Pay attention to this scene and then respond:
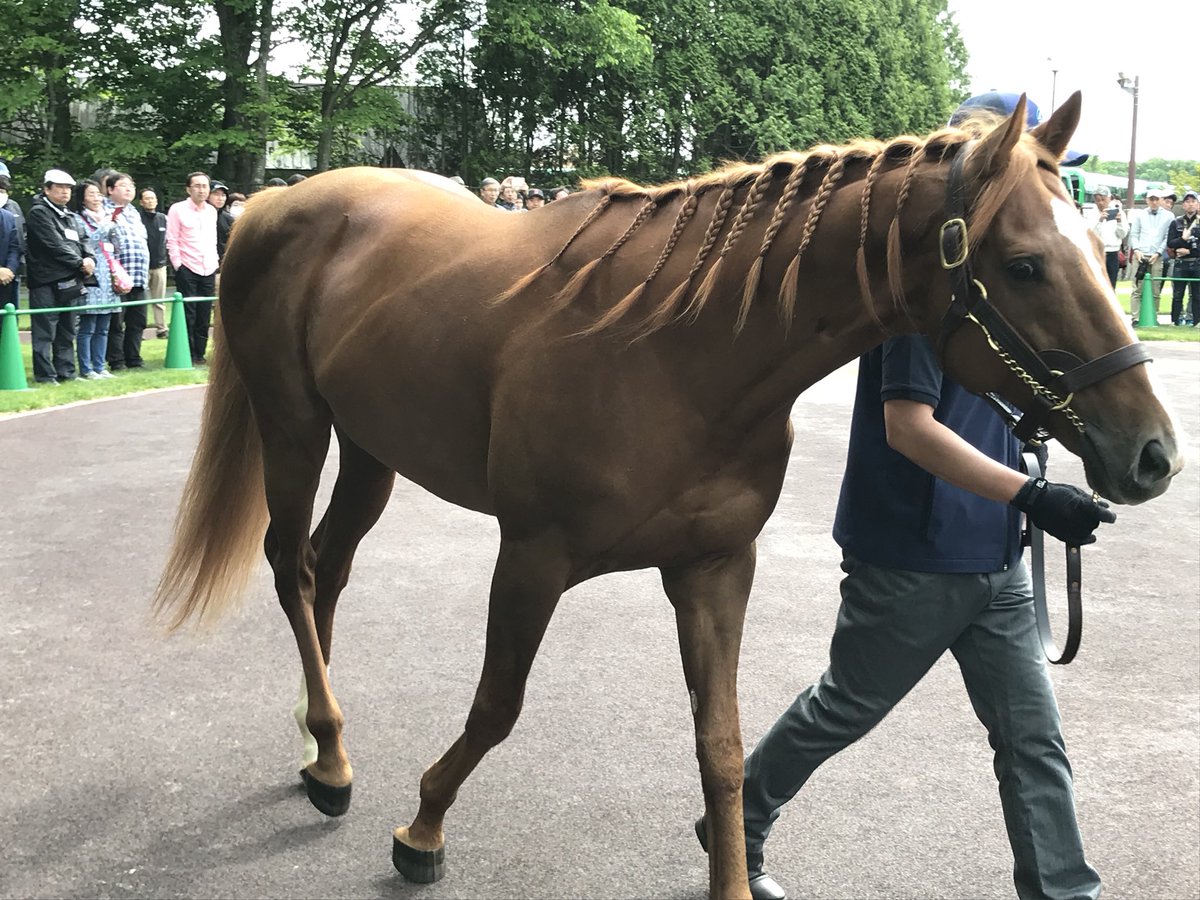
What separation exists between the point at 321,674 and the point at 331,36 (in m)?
22.7

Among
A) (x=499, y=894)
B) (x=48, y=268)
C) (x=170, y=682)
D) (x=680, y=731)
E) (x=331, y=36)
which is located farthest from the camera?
(x=331, y=36)

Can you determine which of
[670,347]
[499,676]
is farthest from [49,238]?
[670,347]

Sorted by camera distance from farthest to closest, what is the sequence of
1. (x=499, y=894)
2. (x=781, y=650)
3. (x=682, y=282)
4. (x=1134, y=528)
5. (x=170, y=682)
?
(x=1134, y=528)
(x=781, y=650)
(x=170, y=682)
(x=499, y=894)
(x=682, y=282)

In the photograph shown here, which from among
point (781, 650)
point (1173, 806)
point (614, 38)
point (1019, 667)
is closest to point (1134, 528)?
point (781, 650)

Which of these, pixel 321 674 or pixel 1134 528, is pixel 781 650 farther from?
pixel 1134 528

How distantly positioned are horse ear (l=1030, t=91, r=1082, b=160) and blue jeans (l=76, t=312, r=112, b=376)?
10344 mm

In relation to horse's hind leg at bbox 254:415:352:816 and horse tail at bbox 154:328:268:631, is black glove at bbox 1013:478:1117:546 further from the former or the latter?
horse tail at bbox 154:328:268:631

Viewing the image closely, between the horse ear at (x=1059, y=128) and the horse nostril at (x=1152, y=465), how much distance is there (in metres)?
0.55

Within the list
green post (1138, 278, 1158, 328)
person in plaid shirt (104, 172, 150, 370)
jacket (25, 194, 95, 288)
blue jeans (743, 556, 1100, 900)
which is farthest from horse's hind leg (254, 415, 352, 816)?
green post (1138, 278, 1158, 328)

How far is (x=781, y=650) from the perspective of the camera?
434cm

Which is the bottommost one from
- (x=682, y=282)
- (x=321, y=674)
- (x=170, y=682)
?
(x=170, y=682)

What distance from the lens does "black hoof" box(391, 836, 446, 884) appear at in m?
2.76

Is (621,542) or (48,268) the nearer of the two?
(621,542)

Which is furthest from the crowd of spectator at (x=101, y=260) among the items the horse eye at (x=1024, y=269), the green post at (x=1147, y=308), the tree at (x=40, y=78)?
the green post at (x=1147, y=308)
